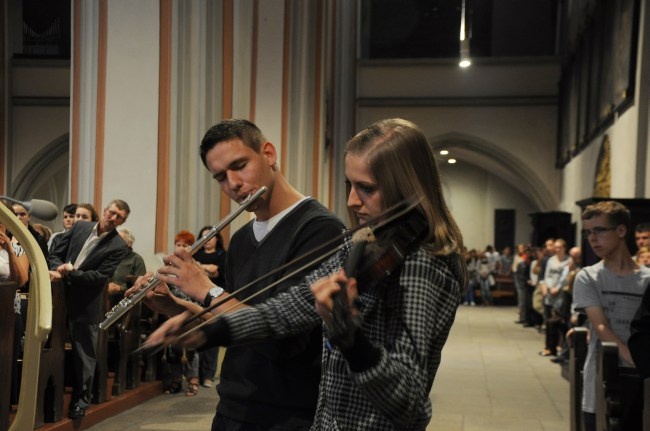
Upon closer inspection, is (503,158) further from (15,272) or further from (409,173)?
(409,173)

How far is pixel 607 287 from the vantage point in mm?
4219

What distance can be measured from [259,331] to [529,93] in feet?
74.4

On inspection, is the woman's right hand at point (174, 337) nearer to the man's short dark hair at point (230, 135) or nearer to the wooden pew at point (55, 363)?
the man's short dark hair at point (230, 135)

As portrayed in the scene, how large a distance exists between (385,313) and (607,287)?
2989 millimetres

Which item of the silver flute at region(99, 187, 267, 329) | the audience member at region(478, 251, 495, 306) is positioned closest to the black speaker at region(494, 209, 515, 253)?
the audience member at region(478, 251, 495, 306)

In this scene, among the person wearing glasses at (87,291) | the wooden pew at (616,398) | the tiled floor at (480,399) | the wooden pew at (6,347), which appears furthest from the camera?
the tiled floor at (480,399)

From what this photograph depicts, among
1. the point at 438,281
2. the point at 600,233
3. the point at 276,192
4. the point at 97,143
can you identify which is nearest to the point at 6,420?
the point at 276,192

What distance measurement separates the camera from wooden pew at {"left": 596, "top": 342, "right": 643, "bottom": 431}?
11.2ft

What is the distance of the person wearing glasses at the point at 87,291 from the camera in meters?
6.10

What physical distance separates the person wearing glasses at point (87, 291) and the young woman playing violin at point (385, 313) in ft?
15.2

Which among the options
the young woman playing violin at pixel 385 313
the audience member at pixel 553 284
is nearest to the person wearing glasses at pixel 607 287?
the young woman playing violin at pixel 385 313

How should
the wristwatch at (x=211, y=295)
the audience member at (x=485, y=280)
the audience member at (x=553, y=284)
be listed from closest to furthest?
the wristwatch at (x=211, y=295) → the audience member at (x=553, y=284) → the audience member at (x=485, y=280)

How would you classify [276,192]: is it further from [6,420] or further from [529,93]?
[529,93]

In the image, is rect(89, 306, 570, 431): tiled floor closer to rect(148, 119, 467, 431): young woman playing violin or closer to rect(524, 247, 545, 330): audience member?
rect(524, 247, 545, 330): audience member
